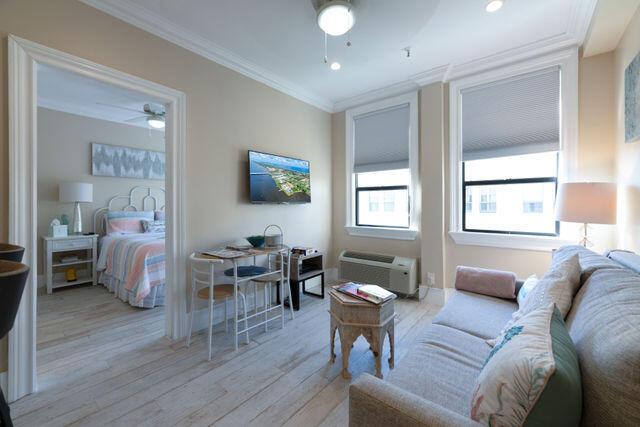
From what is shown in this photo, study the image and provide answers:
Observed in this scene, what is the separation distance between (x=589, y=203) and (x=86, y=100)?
603 cm

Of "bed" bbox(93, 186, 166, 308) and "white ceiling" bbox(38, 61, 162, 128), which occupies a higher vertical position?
"white ceiling" bbox(38, 61, 162, 128)

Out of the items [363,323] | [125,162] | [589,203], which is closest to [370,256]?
[363,323]

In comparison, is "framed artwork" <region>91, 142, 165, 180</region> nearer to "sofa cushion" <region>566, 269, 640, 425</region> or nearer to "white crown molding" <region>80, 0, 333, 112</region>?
"white crown molding" <region>80, 0, 333, 112</region>

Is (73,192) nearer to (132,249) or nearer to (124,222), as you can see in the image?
(124,222)

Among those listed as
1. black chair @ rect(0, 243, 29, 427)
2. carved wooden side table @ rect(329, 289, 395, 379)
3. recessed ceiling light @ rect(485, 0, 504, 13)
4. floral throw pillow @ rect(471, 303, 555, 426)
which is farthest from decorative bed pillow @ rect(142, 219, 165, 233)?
recessed ceiling light @ rect(485, 0, 504, 13)

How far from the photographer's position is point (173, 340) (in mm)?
2428

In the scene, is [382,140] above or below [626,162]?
above

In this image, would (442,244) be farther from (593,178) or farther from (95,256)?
(95,256)

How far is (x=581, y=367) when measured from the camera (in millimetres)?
790

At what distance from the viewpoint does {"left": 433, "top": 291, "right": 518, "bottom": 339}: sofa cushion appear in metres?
1.70

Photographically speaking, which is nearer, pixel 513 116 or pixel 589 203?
pixel 589 203

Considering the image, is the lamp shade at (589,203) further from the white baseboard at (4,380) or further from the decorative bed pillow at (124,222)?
the decorative bed pillow at (124,222)

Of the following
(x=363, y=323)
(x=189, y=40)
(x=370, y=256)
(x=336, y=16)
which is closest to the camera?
(x=363, y=323)

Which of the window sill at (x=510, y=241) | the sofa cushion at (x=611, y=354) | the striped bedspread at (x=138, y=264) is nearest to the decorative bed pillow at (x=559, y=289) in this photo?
the sofa cushion at (x=611, y=354)
